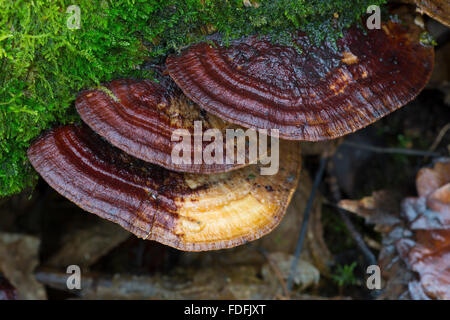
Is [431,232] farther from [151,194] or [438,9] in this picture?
[151,194]

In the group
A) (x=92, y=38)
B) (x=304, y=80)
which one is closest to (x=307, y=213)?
(x=304, y=80)

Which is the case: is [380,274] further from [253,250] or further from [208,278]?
[208,278]

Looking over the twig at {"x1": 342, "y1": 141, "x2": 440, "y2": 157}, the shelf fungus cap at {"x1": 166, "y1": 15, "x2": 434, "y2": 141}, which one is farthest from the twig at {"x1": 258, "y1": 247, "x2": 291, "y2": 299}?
the shelf fungus cap at {"x1": 166, "y1": 15, "x2": 434, "y2": 141}

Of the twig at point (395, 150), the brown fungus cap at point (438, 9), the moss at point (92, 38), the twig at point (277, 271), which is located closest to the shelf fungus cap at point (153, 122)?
the moss at point (92, 38)

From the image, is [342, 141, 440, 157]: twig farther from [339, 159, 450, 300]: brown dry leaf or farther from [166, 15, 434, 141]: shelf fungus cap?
[166, 15, 434, 141]: shelf fungus cap

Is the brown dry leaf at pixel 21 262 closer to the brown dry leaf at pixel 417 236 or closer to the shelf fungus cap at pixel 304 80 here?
the shelf fungus cap at pixel 304 80
